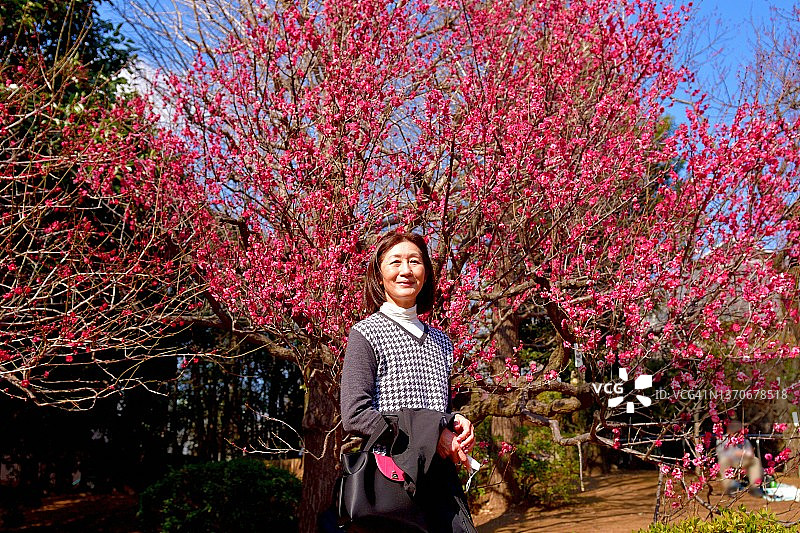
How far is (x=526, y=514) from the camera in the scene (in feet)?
28.8

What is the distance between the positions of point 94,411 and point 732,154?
7796mm

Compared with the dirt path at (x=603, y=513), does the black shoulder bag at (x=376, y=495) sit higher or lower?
higher

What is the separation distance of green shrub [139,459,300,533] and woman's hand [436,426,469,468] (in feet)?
18.2

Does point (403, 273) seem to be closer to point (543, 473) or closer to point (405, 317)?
point (405, 317)

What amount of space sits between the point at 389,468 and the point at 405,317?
0.58 metres

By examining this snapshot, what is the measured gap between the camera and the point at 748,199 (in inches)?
217

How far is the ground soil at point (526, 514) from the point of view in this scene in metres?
7.67

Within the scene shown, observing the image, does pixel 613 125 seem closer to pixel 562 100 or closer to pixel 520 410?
pixel 562 100

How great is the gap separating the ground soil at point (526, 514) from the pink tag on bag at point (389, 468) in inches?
232

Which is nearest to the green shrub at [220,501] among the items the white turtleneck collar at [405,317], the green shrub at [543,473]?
the green shrub at [543,473]

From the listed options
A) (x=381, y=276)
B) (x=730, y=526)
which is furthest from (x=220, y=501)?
(x=381, y=276)

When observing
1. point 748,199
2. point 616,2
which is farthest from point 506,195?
point 616,2

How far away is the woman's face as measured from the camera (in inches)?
91.7

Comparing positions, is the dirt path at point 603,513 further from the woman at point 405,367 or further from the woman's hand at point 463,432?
the woman's hand at point 463,432
